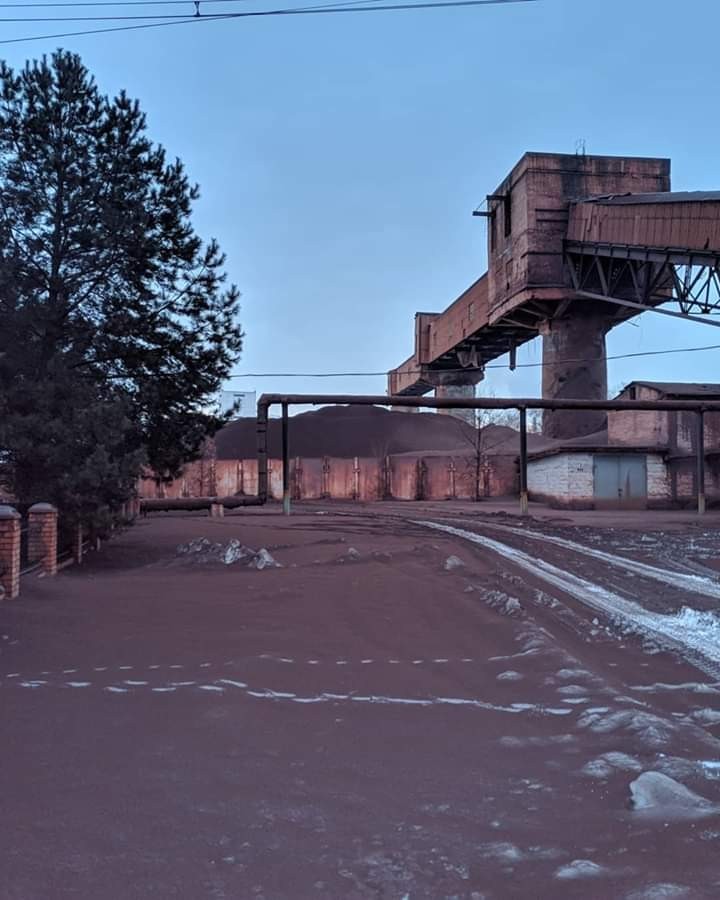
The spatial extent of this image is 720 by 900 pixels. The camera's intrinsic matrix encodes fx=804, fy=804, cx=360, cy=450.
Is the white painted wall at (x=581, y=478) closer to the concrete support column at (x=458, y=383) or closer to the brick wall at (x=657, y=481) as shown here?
the brick wall at (x=657, y=481)

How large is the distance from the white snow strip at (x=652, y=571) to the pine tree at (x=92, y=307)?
756 cm

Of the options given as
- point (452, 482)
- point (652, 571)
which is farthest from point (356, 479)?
point (652, 571)

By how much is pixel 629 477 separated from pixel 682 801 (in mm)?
28886

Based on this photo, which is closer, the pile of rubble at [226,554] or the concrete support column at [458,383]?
the pile of rubble at [226,554]

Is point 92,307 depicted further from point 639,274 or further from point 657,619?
point 639,274

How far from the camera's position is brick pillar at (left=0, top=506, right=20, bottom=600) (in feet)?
29.6

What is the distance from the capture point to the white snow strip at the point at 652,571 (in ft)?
33.9

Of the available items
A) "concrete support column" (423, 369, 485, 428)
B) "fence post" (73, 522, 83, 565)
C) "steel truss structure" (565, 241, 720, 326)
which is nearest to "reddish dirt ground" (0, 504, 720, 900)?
"fence post" (73, 522, 83, 565)

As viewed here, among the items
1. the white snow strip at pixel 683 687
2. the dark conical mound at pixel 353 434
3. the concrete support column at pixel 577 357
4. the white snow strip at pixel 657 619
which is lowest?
the white snow strip at pixel 683 687

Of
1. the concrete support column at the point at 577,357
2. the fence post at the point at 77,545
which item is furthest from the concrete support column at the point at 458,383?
the fence post at the point at 77,545

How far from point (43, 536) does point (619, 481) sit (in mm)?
24683

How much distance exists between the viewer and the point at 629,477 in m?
31.4

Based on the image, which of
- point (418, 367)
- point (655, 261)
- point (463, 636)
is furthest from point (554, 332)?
point (463, 636)

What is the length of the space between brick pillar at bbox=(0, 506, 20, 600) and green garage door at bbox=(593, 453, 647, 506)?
84.2 feet
